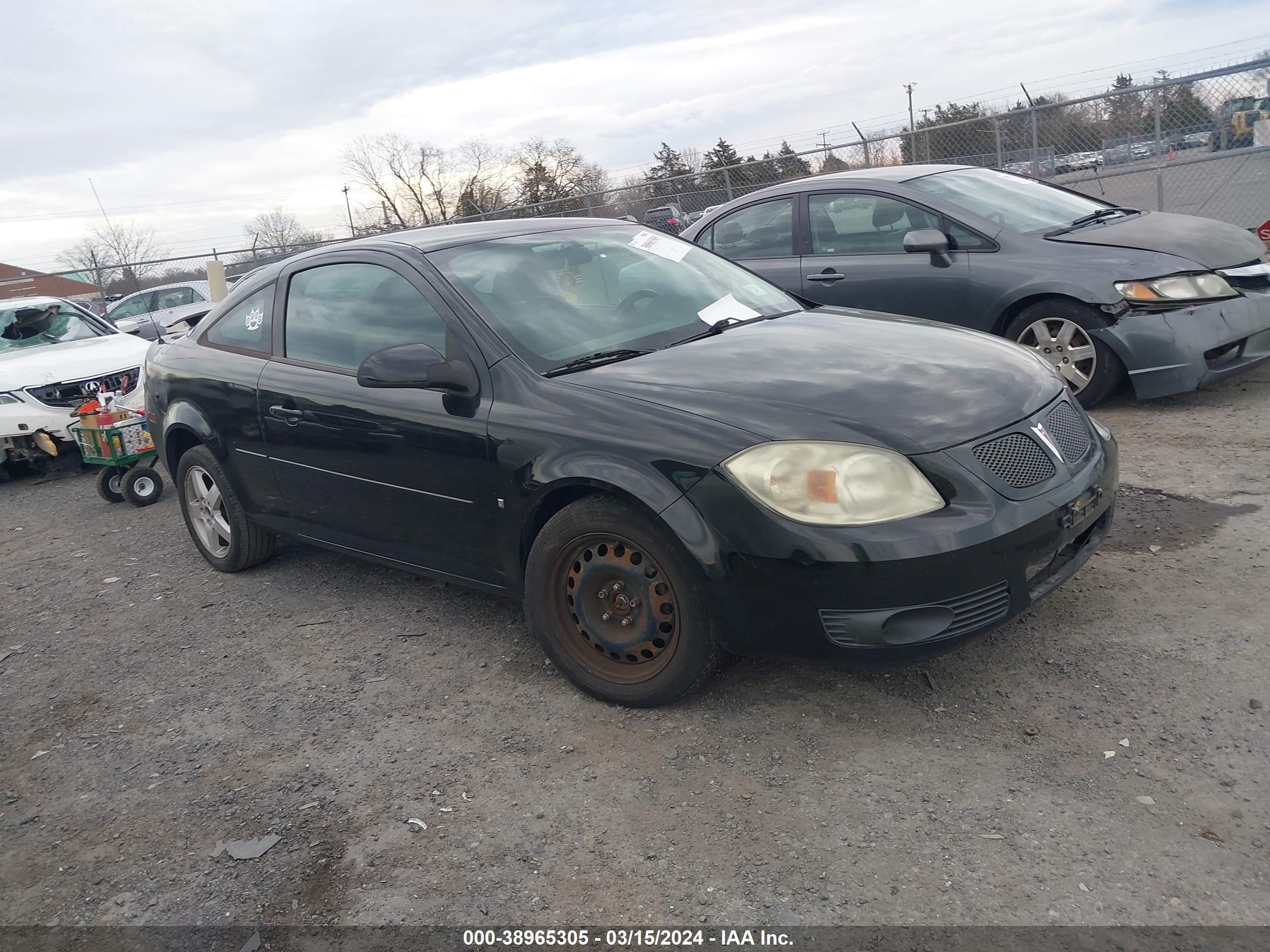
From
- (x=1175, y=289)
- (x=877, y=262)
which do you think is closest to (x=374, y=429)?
(x=877, y=262)

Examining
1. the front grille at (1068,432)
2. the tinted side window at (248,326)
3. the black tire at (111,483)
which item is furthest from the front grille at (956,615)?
the black tire at (111,483)

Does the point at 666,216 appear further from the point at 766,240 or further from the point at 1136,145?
the point at 766,240

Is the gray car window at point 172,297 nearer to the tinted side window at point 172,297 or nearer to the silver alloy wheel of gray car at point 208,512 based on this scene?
the tinted side window at point 172,297

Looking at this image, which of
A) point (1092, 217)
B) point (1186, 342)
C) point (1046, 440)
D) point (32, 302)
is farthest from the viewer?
point (32, 302)

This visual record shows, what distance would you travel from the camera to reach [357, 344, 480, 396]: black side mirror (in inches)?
142

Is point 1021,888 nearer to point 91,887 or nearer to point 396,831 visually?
point 396,831

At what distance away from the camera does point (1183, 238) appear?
20.4 ft

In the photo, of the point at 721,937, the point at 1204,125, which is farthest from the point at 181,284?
the point at 721,937

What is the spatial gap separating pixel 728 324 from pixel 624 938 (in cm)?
243

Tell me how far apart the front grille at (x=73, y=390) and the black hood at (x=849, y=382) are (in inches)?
257

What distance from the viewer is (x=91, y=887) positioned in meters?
2.87

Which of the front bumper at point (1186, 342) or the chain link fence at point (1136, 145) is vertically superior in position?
the chain link fence at point (1136, 145)

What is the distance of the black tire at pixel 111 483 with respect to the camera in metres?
7.43

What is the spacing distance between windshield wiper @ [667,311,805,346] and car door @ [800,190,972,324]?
2286 millimetres
